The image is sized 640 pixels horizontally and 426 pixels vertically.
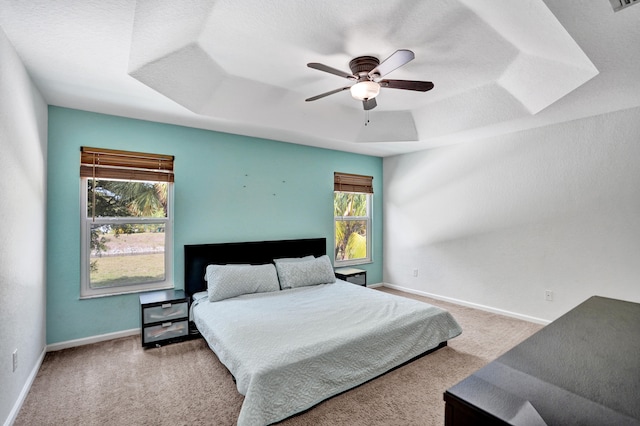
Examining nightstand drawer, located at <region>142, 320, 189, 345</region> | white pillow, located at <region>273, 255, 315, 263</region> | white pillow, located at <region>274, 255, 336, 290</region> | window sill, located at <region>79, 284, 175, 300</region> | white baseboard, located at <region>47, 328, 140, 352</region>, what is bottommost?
white baseboard, located at <region>47, 328, 140, 352</region>

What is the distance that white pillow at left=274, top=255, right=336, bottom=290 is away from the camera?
3.78 metres

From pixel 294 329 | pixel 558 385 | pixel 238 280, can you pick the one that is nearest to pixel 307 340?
pixel 294 329

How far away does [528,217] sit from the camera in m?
3.80

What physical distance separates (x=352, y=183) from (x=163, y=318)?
3386mm

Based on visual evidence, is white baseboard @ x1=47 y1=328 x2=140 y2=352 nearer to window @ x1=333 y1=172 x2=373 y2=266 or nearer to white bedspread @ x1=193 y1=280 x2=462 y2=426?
white bedspread @ x1=193 y1=280 x2=462 y2=426

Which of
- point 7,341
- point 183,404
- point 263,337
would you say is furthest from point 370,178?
point 7,341

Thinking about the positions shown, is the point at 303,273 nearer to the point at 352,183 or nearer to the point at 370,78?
the point at 352,183

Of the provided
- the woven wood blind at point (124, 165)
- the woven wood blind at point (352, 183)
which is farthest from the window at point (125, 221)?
the woven wood blind at point (352, 183)

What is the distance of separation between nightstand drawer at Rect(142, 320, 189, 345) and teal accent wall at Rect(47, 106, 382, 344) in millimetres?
459

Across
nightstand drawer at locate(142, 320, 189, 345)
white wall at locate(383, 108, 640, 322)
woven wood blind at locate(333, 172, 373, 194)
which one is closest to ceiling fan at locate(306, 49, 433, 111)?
white wall at locate(383, 108, 640, 322)

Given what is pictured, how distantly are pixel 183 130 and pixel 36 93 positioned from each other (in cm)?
132

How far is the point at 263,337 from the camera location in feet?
7.51

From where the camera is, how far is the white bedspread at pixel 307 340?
1913 millimetres

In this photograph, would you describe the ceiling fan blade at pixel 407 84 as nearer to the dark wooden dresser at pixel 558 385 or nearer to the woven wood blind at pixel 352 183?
the dark wooden dresser at pixel 558 385
